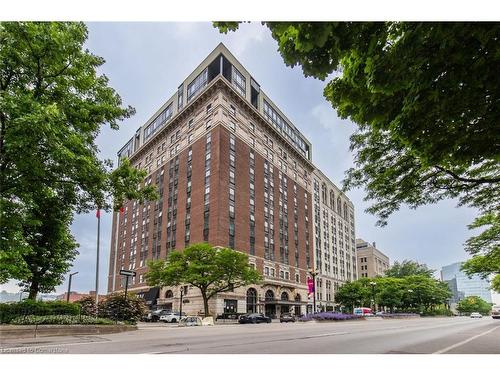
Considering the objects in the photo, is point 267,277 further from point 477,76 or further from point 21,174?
point 477,76

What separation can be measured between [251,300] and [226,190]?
16556 millimetres

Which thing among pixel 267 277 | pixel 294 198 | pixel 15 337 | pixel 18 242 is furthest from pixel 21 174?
pixel 294 198

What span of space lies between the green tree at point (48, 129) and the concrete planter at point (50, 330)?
1.98 metres

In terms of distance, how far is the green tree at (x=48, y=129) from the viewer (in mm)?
11023

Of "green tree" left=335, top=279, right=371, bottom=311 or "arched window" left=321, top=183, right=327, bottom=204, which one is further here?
"arched window" left=321, top=183, right=327, bottom=204

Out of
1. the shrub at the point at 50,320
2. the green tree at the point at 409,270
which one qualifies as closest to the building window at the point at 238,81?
the shrub at the point at 50,320

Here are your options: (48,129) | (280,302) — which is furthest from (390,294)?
(48,129)

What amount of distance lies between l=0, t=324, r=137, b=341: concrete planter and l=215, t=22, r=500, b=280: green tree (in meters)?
13.9

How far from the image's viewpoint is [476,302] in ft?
409

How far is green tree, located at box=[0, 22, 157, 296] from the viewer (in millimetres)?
11023

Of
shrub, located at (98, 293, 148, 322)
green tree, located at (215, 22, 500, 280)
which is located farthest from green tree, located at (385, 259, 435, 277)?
green tree, located at (215, 22, 500, 280)

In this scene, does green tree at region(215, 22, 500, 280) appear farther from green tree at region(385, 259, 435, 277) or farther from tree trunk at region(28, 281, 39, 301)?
green tree at region(385, 259, 435, 277)

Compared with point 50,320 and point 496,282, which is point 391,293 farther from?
point 50,320

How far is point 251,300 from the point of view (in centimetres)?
5144
